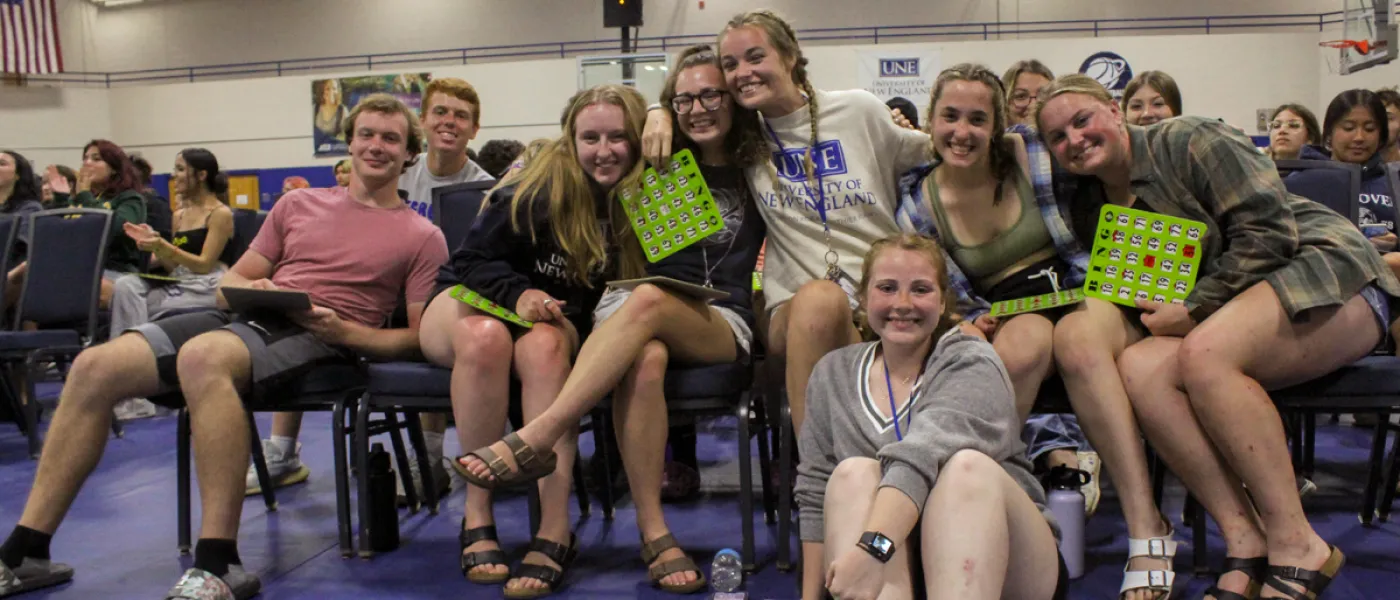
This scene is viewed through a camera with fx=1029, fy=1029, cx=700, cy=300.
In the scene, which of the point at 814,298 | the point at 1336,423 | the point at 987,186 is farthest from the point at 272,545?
the point at 1336,423

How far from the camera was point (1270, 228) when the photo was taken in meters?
2.00

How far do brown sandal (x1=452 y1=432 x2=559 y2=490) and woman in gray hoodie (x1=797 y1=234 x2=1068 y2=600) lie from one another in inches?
22.1

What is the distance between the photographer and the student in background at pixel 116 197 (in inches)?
187

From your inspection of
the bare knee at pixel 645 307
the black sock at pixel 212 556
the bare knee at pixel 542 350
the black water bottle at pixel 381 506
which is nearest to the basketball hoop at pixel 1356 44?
the bare knee at pixel 645 307

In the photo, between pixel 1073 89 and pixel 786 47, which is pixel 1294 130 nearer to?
pixel 1073 89

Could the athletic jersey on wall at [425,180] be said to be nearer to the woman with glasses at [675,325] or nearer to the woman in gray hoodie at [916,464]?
the woman with glasses at [675,325]

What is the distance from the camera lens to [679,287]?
7.16ft

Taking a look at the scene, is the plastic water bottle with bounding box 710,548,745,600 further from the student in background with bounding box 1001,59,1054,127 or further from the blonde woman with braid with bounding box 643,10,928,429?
the student in background with bounding box 1001,59,1054,127

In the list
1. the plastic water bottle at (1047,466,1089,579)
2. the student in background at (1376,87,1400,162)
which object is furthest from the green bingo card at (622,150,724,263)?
the student in background at (1376,87,1400,162)

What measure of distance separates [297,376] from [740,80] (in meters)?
1.26

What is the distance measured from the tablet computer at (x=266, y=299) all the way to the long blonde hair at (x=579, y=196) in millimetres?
519

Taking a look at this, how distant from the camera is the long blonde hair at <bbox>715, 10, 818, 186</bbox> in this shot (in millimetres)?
2340

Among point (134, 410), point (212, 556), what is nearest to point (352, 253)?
point (212, 556)

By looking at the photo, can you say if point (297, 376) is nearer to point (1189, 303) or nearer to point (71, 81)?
point (1189, 303)
